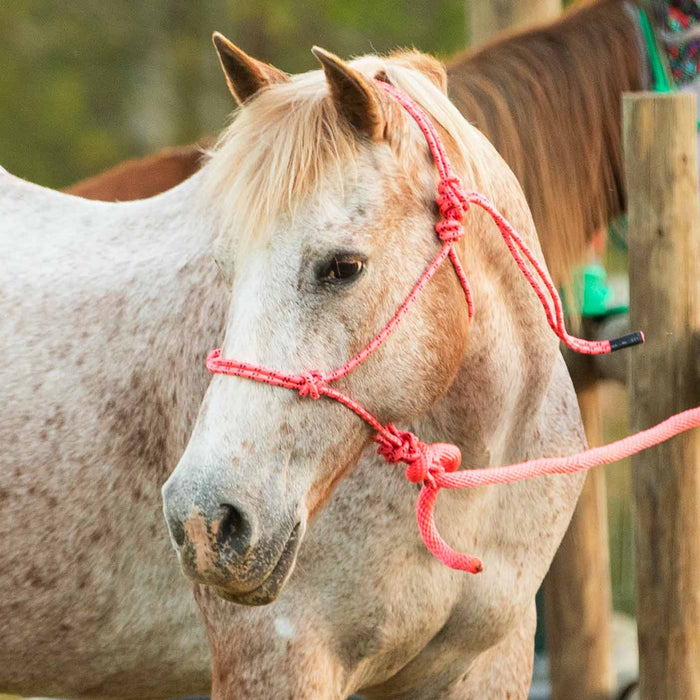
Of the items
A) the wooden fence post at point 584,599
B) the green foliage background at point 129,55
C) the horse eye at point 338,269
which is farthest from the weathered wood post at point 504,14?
the green foliage background at point 129,55

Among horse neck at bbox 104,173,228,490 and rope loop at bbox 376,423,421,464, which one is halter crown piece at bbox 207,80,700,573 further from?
horse neck at bbox 104,173,228,490

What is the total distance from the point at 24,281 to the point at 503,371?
3.65 ft

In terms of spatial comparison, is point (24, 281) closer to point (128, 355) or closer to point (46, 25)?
point (128, 355)

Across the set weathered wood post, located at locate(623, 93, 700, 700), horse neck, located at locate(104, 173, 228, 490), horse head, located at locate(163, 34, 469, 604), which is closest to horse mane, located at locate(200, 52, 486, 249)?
horse head, located at locate(163, 34, 469, 604)

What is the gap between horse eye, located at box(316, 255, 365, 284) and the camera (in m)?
1.65

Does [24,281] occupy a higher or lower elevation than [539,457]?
higher

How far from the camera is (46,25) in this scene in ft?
37.0

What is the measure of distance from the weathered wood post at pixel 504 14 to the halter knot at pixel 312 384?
2.57 m

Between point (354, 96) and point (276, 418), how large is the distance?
1.76ft

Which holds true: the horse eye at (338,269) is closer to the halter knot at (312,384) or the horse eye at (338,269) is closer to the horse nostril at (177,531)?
the halter knot at (312,384)

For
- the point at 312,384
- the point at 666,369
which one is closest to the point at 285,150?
the point at 312,384

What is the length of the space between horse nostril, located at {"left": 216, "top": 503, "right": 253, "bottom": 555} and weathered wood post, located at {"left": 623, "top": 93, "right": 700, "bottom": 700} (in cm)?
121

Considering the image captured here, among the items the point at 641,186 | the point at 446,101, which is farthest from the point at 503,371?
the point at 641,186

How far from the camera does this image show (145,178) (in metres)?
3.85
